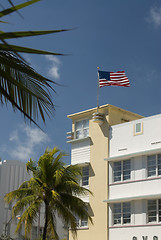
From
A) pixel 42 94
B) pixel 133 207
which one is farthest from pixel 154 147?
pixel 42 94

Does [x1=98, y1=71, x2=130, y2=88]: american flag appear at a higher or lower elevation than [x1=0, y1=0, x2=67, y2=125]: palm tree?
higher

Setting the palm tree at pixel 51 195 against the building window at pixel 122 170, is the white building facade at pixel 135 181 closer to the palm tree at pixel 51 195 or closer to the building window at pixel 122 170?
the building window at pixel 122 170

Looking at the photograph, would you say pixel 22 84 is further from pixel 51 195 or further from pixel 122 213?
pixel 122 213

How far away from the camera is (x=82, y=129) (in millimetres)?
33219

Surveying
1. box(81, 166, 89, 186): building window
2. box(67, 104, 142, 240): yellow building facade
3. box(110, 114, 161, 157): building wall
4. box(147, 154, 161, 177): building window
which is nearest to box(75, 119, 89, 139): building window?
box(67, 104, 142, 240): yellow building facade

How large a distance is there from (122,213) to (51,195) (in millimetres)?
6338

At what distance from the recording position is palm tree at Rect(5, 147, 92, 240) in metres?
23.8

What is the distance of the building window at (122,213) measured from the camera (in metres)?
28.2

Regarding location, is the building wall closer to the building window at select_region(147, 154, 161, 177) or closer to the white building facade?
the white building facade

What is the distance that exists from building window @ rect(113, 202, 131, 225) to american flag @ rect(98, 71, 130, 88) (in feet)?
25.6

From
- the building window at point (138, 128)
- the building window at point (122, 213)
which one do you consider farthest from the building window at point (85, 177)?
the building window at point (138, 128)

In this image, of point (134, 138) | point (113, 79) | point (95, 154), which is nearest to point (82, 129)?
point (95, 154)

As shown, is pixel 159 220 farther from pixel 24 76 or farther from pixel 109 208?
pixel 24 76

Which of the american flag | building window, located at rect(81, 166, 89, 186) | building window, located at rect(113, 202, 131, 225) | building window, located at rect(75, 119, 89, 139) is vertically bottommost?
building window, located at rect(113, 202, 131, 225)
